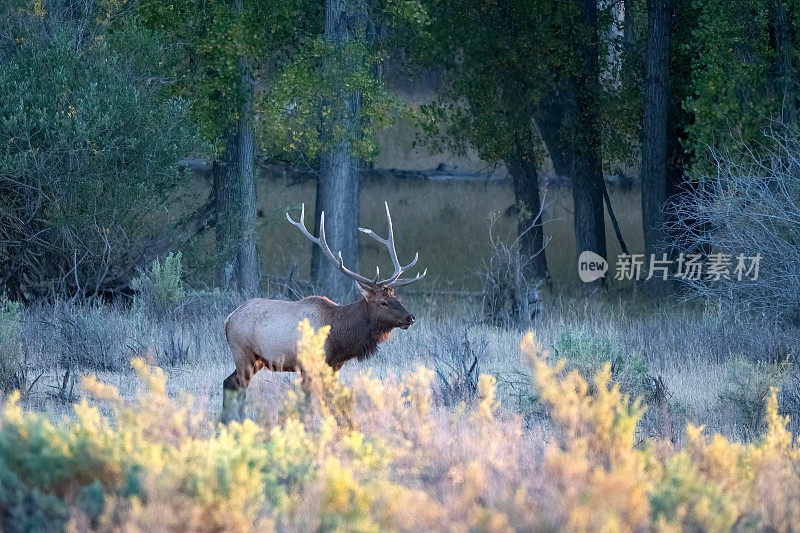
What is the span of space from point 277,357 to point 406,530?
11.5ft

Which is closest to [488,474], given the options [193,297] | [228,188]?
[193,297]

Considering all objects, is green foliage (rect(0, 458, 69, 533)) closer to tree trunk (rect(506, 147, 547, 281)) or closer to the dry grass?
the dry grass

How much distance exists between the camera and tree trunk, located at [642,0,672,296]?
57.9ft

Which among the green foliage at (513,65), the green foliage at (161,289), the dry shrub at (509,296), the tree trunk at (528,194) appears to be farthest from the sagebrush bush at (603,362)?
the tree trunk at (528,194)

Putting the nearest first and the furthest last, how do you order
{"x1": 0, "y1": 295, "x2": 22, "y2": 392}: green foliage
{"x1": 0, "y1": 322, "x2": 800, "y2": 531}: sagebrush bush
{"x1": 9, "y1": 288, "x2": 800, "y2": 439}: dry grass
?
1. {"x1": 0, "y1": 322, "x2": 800, "y2": 531}: sagebrush bush
2. {"x1": 9, "y1": 288, "x2": 800, "y2": 439}: dry grass
3. {"x1": 0, "y1": 295, "x2": 22, "y2": 392}: green foliage

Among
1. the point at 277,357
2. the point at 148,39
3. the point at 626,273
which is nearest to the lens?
the point at 277,357

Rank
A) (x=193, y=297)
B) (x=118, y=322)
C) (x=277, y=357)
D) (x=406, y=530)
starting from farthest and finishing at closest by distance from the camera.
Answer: (x=193, y=297), (x=118, y=322), (x=277, y=357), (x=406, y=530)

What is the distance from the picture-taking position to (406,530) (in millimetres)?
4961

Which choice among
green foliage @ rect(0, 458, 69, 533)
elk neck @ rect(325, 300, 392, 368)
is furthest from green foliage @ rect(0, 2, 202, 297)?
green foliage @ rect(0, 458, 69, 533)

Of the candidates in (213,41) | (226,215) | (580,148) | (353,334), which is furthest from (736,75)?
(353,334)

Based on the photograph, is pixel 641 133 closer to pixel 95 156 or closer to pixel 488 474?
pixel 95 156

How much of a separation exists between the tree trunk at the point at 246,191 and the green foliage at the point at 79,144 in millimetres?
1502

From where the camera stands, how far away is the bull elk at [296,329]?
8.30 metres

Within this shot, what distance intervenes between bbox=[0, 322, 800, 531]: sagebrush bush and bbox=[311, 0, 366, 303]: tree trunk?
414 inches
